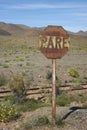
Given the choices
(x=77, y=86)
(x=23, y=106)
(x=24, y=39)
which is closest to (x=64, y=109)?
(x=23, y=106)

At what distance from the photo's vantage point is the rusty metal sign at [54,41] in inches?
510

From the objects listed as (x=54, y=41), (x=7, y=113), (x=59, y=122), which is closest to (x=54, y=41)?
(x=54, y=41)

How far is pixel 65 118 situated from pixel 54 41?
2.55 metres

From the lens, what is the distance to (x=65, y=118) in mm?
13477

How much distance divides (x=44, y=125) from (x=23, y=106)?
297 centimetres

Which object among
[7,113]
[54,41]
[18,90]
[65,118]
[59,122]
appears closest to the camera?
[54,41]

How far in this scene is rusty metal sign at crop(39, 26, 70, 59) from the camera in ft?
42.5

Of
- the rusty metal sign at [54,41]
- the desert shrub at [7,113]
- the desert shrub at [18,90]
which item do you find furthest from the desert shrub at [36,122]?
the desert shrub at [18,90]

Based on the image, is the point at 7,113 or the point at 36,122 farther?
the point at 7,113

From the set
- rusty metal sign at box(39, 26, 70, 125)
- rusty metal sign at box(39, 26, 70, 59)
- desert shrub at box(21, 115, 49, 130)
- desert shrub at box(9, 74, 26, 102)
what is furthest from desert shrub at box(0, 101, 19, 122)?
desert shrub at box(9, 74, 26, 102)

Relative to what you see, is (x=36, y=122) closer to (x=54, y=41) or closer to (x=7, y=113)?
(x=7, y=113)

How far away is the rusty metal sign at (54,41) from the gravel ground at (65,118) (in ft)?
6.84

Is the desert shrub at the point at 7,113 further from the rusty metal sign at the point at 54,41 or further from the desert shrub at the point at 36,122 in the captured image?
the rusty metal sign at the point at 54,41

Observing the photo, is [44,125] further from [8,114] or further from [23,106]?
[23,106]
